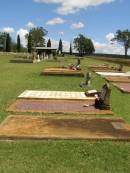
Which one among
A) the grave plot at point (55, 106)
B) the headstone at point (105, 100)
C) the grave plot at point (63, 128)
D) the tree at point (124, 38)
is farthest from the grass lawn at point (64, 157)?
the tree at point (124, 38)

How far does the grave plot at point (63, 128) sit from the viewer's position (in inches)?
308

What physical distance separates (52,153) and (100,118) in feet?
10.5

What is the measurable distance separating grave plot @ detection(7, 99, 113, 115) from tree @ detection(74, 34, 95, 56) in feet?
453

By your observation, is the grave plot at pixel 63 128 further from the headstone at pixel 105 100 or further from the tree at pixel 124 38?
the tree at pixel 124 38

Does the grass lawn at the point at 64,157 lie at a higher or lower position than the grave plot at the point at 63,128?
lower

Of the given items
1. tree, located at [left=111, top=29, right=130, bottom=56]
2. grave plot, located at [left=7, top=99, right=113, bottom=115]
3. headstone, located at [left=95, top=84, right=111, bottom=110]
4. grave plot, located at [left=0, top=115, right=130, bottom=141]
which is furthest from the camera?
tree, located at [left=111, top=29, right=130, bottom=56]

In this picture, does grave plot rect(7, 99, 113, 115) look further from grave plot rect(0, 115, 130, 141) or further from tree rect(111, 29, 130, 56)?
tree rect(111, 29, 130, 56)

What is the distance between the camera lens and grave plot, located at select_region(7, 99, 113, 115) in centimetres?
1096

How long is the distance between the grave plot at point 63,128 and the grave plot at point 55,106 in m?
1.12

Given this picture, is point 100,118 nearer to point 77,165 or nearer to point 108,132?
point 108,132

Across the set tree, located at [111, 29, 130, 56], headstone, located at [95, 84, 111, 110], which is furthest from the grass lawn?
tree, located at [111, 29, 130, 56]

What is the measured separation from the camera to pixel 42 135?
785 centimetres

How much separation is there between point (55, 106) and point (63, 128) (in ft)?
10.7

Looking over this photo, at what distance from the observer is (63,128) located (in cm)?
855
